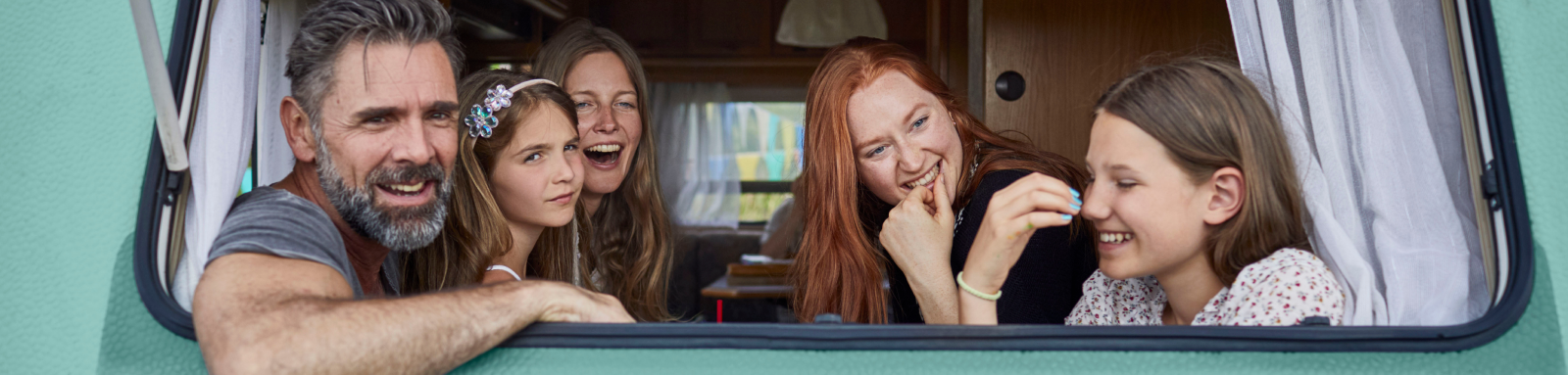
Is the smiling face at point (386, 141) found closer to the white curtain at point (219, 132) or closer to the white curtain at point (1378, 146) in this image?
the white curtain at point (219, 132)

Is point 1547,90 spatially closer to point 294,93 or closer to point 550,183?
point 550,183

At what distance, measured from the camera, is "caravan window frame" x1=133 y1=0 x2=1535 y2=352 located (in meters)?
1.17

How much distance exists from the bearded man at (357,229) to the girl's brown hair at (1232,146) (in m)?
0.84

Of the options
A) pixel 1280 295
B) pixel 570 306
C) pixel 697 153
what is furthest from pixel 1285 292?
pixel 697 153

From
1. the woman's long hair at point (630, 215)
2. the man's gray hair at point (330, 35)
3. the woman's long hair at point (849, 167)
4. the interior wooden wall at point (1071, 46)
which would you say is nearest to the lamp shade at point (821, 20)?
the interior wooden wall at point (1071, 46)

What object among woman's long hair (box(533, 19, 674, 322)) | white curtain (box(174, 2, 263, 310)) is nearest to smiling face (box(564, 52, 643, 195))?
woman's long hair (box(533, 19, 674, 322))

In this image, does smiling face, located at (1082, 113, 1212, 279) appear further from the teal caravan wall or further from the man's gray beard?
the man's gray beard

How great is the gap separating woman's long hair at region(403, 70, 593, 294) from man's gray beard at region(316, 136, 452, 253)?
264 millimetres

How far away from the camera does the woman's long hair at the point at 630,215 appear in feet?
8.21

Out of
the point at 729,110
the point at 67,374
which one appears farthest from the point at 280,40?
the point at 729,110

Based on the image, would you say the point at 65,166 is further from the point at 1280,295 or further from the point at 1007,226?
the point at 1280,295

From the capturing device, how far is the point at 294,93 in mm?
1530

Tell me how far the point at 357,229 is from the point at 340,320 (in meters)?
0.43

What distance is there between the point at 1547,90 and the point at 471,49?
5.59 m
